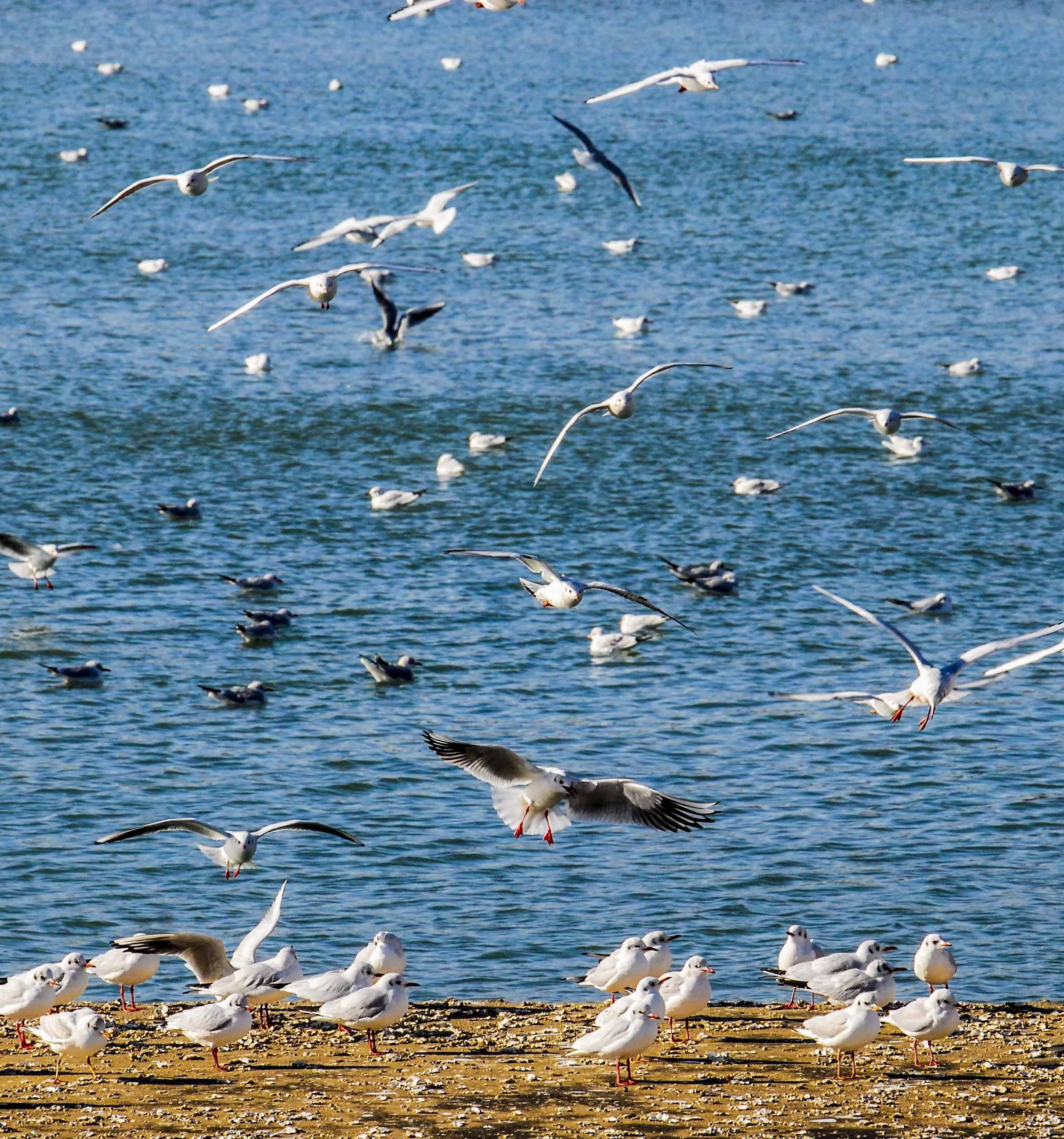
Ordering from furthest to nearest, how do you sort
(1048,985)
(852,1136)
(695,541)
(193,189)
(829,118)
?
(829,118)
(695,541)
(193,189)
(1048,985)
(852,1136)

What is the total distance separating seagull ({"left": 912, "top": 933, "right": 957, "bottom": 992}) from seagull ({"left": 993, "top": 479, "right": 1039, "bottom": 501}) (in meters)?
20.0

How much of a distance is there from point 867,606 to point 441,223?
1015 cm

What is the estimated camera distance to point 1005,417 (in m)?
42.8

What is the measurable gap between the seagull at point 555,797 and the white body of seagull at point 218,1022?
2639 millimetres

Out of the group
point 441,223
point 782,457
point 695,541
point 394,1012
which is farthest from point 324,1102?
point 782,457

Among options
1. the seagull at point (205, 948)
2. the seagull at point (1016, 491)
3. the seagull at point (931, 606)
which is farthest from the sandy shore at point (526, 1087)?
the seagull at point (1016, 491)

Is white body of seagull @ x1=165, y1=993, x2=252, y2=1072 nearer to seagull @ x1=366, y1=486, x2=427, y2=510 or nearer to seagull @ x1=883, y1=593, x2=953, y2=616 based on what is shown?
seagull @ x1=883, y1=593, x2=953, y2=616

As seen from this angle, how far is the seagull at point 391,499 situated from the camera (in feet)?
120

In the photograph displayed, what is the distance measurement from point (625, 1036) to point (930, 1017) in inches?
99.2

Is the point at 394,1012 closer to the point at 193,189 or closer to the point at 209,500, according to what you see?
the point at 193,189

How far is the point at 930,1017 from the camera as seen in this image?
16.7 meters

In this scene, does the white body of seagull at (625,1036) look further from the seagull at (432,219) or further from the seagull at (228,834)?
the seagull at (432,219)

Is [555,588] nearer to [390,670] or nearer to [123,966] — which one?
[123,966]

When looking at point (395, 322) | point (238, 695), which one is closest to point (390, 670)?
point (238, 695)
